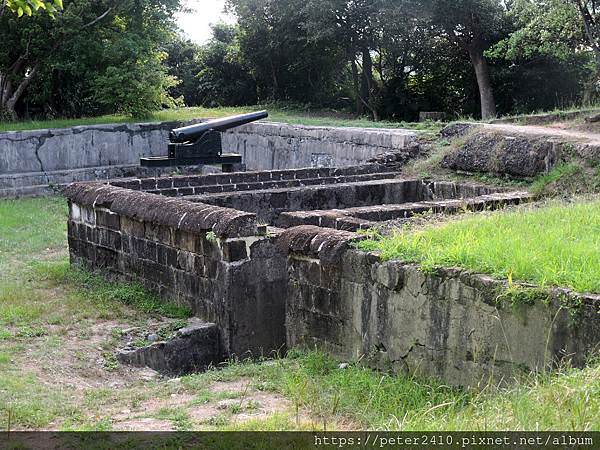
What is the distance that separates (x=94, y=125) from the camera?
65.2 feet

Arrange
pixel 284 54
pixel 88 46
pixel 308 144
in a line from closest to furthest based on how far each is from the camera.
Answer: pixel 308 144, pixel 88 46, pixel 284 54

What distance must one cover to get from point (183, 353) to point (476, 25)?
16980mm

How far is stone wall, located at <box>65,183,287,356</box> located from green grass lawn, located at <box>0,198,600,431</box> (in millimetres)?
442

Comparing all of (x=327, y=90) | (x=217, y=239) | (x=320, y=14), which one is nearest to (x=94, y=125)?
(x=320, y=14)

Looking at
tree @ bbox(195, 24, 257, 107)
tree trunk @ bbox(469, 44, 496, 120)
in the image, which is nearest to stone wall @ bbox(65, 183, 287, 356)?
tree trunk @ bbox(469, 44, 496, 120)

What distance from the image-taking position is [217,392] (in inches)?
246

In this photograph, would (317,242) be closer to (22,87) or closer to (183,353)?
(183,353)

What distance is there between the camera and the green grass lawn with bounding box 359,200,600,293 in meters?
5.52

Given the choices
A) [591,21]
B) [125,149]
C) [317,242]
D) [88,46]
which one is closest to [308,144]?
[125,149]

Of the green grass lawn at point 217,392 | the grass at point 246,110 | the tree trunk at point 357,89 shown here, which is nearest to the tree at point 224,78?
the grass at point 246,110

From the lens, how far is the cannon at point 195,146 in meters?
14.2

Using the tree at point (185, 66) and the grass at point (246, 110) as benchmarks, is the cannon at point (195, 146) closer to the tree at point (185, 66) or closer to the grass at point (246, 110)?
the grass at point (246, 110)

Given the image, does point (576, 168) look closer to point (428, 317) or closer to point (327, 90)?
point (428, 317)

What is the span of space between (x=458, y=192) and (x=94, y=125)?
11.1 meters
